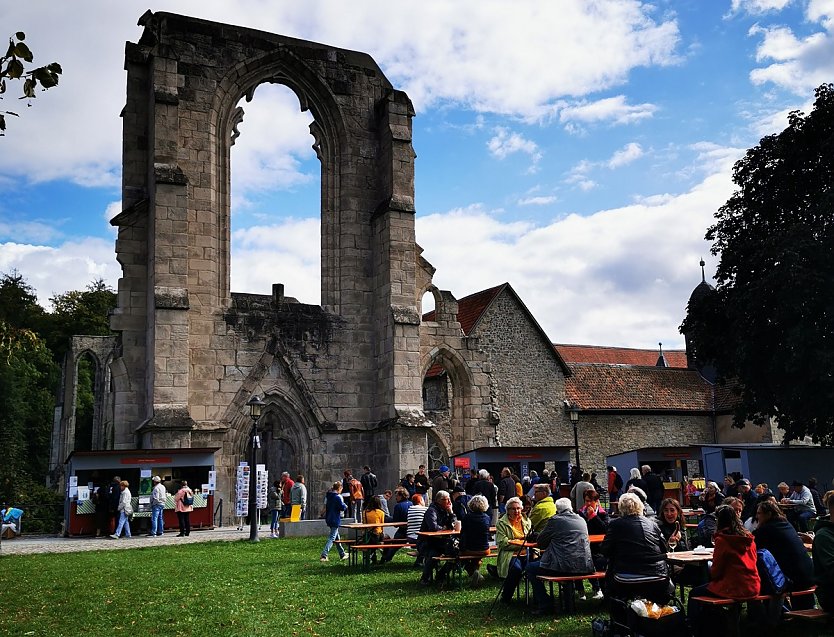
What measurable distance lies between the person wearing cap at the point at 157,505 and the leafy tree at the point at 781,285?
15816mm

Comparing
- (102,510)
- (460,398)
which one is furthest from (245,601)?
(460,398)

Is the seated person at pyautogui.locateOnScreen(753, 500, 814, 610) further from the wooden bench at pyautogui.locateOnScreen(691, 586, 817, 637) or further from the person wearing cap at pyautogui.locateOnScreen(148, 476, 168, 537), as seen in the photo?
the person wearing cap at pyautogui.locateOnScreen(148, 476, 168, 537)

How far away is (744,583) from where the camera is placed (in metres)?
7.36

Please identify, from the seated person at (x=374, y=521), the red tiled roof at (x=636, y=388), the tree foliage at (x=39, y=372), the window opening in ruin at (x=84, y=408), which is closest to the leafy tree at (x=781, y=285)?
the red tiled roof at (x=636, y=388)

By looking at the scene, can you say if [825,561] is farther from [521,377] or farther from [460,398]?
[521,377]

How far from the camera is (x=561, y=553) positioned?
928 cm

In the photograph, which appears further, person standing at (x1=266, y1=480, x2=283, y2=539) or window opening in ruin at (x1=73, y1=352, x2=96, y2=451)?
window opening in ruin at (x1=73, y1=352, x2=96, y2=451)

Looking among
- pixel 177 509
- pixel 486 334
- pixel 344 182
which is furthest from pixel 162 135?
pixel 486 334

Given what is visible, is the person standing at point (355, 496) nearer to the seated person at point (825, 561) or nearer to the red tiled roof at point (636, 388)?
the seated person at point (825, 561)

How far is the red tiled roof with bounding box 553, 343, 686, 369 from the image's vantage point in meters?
50.6

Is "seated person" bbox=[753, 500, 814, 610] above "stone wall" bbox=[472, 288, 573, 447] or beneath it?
beneath

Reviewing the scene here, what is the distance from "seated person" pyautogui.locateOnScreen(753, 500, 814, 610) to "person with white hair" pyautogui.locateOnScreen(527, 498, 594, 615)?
72.0 inches

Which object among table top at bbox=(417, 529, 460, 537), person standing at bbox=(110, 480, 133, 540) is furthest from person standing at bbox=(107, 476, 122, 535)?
A: table top at bbox=(417, 529, 460, 537)

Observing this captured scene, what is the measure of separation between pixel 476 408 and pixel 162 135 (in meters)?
13.3
